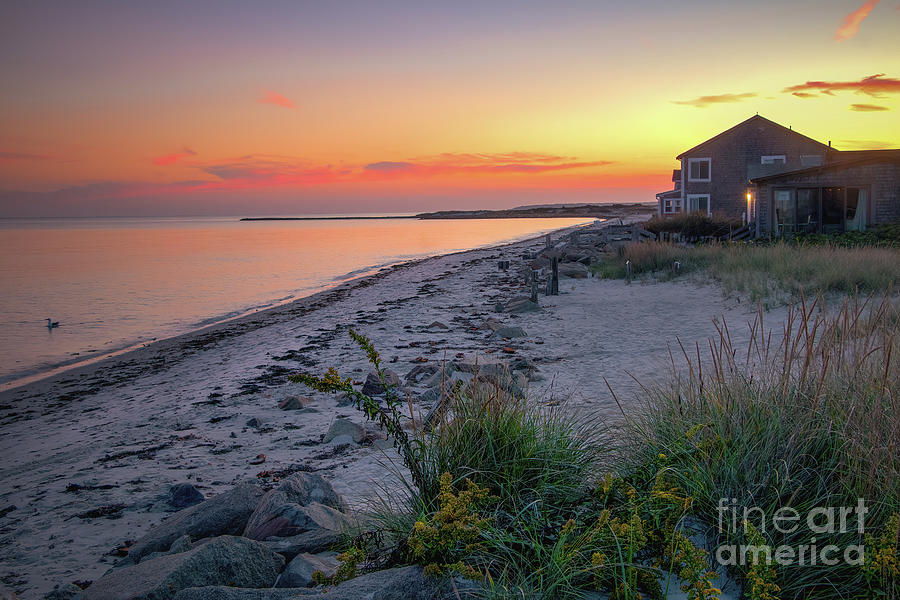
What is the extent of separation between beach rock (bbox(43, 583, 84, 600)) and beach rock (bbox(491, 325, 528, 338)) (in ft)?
29.4

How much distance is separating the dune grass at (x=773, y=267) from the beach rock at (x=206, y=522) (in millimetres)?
7477

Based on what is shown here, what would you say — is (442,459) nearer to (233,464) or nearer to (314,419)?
(233,464)

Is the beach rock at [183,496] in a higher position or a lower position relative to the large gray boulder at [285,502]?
lower

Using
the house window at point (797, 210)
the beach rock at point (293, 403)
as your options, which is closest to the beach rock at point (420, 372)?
the beach rock at point (293, 403)

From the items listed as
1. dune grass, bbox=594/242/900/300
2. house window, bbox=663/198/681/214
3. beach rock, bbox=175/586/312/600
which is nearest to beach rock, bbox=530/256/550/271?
dune grass, bbox=594/242/900/300

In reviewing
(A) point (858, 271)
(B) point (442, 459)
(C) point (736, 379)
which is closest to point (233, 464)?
(B) point (442, 459)

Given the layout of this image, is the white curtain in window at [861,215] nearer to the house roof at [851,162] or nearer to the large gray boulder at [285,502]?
the house roof at [851,162]

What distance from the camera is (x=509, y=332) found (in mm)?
12094

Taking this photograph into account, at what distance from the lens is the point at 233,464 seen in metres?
6.48

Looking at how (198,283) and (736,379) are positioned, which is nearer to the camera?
(736,379)

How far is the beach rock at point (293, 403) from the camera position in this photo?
8383mm

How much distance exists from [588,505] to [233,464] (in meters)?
4.67

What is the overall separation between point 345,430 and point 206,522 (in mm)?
2743

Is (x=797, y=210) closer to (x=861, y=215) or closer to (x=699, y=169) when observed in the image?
(x=861, y=215)
